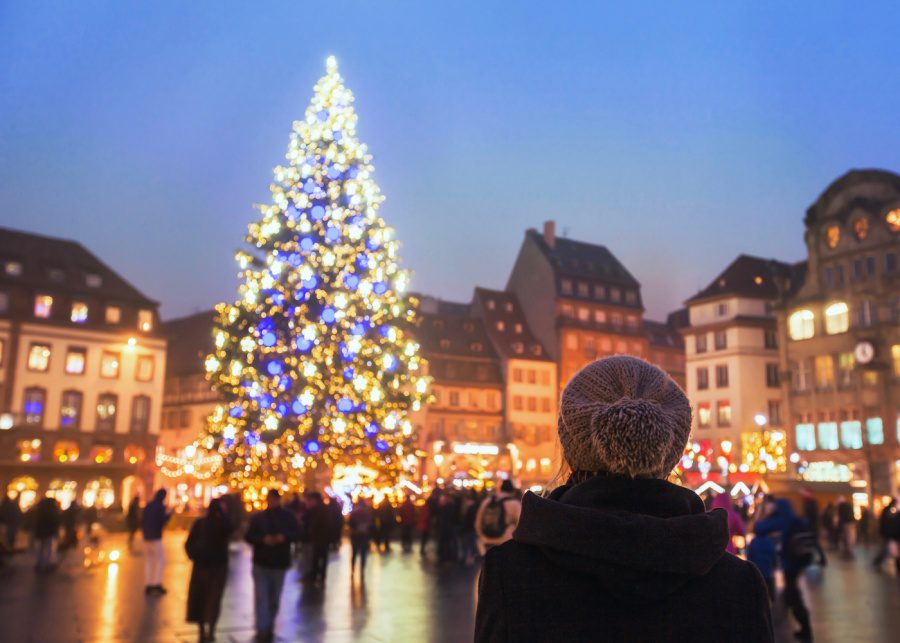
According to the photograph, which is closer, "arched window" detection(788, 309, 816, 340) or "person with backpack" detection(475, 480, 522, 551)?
"person with backpack" detection(475, 480, 522, 551)

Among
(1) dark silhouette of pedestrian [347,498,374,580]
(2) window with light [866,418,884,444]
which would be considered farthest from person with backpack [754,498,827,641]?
(2) window with light [866,418,884,444]

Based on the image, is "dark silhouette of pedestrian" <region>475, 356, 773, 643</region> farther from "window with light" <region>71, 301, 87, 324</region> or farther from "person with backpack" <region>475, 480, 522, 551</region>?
"window with light" <region>71, 301, 87, 324</region>

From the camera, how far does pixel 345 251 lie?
87.1 ft

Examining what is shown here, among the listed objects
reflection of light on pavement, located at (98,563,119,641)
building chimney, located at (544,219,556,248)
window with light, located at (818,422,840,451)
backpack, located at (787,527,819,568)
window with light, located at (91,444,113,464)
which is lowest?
reflection of light on pavement, located at (98,563,119,641)

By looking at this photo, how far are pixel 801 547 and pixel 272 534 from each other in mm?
6918

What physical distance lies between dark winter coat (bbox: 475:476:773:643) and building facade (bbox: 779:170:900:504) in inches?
2097

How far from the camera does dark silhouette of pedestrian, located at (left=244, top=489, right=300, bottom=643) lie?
11430mm

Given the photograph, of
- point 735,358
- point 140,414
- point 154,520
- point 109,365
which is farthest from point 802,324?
point 154,520

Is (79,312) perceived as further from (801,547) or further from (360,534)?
(801,547)

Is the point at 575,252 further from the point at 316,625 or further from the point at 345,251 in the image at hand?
the point at 316,625

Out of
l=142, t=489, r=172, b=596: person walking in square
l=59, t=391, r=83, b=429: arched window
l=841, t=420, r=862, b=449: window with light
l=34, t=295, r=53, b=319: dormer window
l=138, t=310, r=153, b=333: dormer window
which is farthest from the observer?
l=138, t=310, r=153, b=333: dormer window

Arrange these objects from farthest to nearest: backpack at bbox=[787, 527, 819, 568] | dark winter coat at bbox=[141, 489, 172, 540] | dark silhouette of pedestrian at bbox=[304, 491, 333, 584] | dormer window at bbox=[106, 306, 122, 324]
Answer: dormer window at bbox=[106, 306, 122, 324]
dark silhouette of pedestrian at bbox=[304, 491, 333, 584]
dark winter coat at bbox=[141, 489, 172, 540]
backpack at bbox=[787, 527, 819, 568]

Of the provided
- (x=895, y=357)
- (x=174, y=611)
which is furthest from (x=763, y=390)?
(x=174, y=611)

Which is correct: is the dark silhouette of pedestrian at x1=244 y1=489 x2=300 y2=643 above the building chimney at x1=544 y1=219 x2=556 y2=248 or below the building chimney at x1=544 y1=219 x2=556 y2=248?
below
